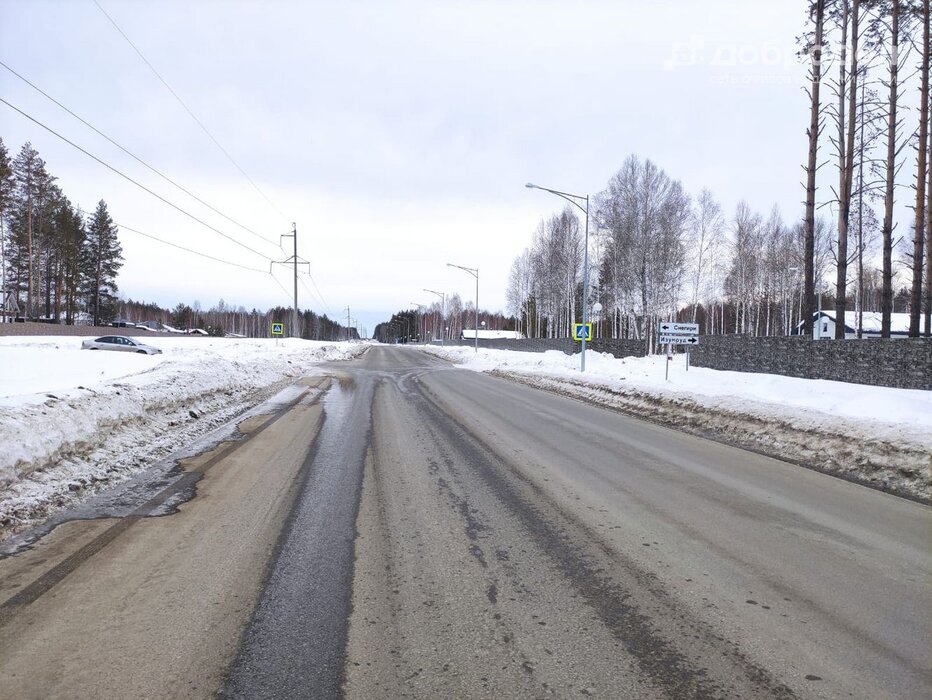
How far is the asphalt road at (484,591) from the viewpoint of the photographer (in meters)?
2.62

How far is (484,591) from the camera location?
3.51 m

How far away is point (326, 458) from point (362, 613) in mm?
4467

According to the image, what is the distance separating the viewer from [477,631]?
3.02 meters

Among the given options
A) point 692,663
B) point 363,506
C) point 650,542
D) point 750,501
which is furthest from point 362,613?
point 750,501

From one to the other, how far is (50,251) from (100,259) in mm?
6944

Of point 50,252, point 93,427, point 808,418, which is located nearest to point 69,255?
point 50,252

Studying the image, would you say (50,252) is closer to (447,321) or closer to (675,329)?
(675,329)

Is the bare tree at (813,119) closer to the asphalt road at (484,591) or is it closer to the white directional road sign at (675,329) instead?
the white directional road sign at (675,329)

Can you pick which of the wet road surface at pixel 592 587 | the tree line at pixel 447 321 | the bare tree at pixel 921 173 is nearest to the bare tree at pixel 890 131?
the bare tree at pixel 921 173

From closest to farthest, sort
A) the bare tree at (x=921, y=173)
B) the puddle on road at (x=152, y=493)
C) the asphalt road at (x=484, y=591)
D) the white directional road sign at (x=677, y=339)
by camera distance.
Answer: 1. the asphalt road at (x=484, y=591)
2. the puddle on road at (x=152, y=493)
3. the white directional road sign at (x=677, y=339)
4. the bare tree at (x=921, y=173)

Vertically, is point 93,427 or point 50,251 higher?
point 50,251

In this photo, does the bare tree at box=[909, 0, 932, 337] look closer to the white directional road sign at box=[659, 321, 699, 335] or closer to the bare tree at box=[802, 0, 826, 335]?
the bare tree at box=[802, 0, 826, 335]

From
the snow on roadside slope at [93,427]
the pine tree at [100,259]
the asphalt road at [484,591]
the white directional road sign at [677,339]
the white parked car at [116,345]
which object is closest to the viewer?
the asphalt road at [484,591]

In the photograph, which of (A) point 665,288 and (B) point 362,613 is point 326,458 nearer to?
(B) point 362,613
